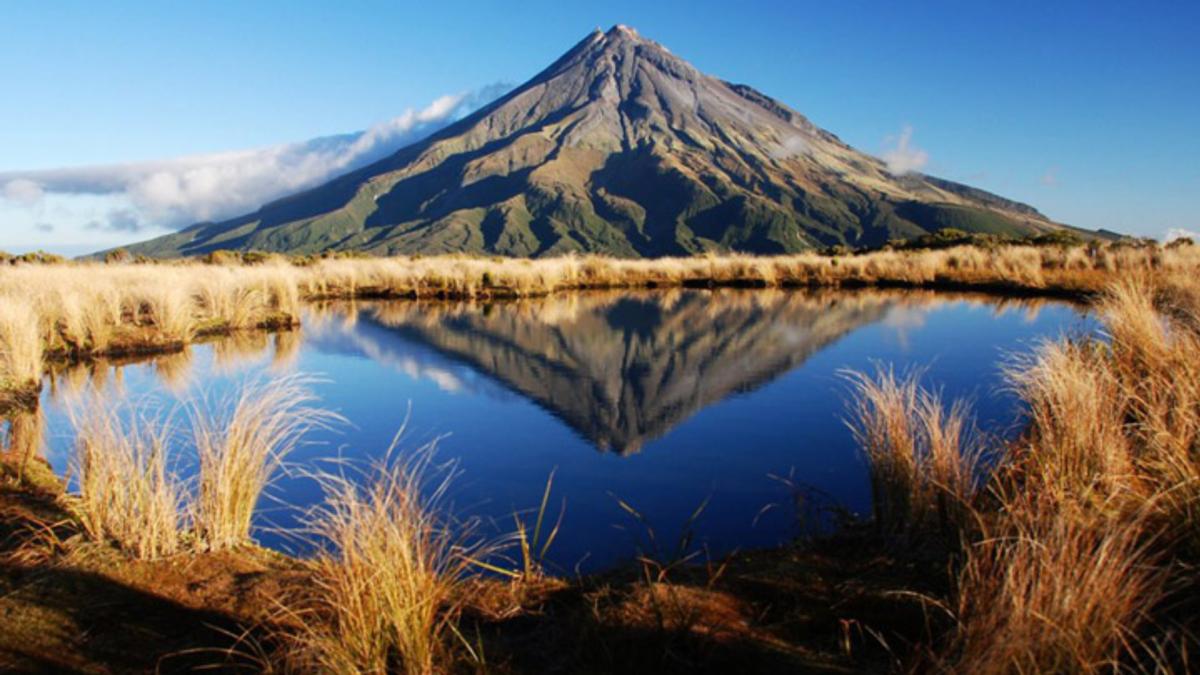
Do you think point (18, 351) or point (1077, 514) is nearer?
point (1077, 514)

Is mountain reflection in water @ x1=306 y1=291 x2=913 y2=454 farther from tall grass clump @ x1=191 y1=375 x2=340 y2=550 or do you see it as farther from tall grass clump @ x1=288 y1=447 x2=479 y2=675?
tall grass clump @ x1=288 y1=447 x2=479 y2=675

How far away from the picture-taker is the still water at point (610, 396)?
5242 mm

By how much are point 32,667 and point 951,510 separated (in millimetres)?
4213

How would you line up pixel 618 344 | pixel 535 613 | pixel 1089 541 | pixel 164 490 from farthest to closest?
pixel 618 344
pixel 164 490
pixel 535 613
pixel 1089 541

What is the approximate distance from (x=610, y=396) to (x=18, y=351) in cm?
700

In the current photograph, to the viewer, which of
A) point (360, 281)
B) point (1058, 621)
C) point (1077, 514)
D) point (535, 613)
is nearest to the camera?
point (1058, 621)

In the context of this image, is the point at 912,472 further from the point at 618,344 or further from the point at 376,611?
the point at 618,344

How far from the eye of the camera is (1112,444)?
3.48 meters

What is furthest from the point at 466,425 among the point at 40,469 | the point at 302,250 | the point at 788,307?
the point at 302,250

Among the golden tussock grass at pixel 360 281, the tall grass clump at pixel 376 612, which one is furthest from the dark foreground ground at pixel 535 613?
the golden tussock grass at pixel 360 281

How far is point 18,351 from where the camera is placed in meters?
8.43

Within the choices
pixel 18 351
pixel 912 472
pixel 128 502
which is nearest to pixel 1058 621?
pixel 912 472

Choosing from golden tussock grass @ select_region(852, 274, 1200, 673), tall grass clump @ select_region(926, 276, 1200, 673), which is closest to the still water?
golden tussock grass @ select_region(852, 274, 1200, 673)

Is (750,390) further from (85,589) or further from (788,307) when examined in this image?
(788,307)
